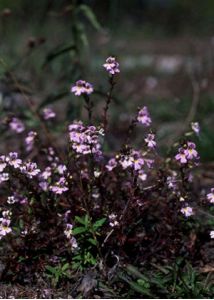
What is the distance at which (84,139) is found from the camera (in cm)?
295

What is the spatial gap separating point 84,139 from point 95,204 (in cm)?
52

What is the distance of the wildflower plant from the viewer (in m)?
3.02

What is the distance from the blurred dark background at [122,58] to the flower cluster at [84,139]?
1.31 meters

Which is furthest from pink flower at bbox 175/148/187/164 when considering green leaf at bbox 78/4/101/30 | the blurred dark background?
green leaf at bbox 78/4/101/30

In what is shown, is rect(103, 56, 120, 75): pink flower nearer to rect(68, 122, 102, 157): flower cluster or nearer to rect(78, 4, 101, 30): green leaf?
rect(68, 122, 102, 157): flower cluster

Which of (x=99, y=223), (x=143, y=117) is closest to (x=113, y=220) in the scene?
(x=99, y=223)

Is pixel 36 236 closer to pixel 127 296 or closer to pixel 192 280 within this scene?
pixel 127 296

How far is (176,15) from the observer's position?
15.6 metres

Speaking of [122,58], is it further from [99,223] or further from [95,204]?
[99,223]

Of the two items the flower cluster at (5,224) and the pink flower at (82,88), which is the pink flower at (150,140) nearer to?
the pink flower at (82,88)

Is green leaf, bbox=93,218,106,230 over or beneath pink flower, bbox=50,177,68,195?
beneath

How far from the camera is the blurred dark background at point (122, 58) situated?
4875 mm

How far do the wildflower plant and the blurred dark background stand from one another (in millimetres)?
1120

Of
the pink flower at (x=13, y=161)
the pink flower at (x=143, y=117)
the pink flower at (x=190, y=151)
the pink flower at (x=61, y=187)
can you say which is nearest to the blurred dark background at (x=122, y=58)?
the pink flower at (x=143, y=117)
